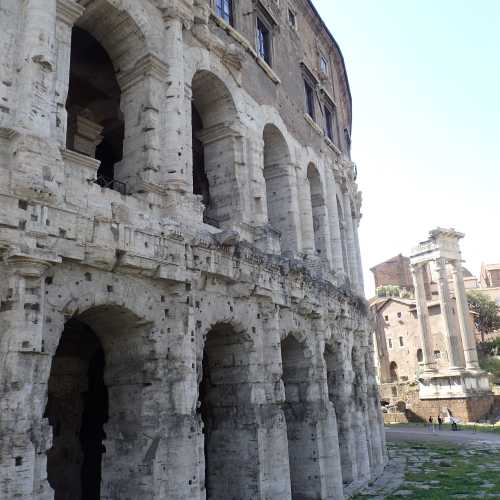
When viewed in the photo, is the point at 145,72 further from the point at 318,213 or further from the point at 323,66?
the point at 323,66

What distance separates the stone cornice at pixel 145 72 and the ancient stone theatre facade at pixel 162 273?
0.03 m

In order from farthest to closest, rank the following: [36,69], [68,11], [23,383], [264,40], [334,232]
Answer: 1. [334,232]
2. [264,40]
3. [68,11]
4. [36,69]
5. [23,383]

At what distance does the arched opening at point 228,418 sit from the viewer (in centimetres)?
866

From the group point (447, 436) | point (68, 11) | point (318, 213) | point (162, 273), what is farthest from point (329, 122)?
point (447, 436)

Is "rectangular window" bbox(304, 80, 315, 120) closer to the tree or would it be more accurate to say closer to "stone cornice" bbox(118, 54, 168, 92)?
"stone cornice" bbox(118, 54, 168, 92)

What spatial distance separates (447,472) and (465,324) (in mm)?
22478

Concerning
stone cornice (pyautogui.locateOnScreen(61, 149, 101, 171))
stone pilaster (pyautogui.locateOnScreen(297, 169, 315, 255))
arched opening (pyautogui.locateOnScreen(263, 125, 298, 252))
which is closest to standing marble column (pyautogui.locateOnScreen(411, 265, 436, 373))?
stone pilaster (pyautogui.locateOnScreen(297, 169, 315, 255))

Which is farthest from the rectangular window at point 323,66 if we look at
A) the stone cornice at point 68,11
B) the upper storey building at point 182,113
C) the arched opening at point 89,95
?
the stone cornice at point 68,11

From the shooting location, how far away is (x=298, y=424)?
11.1 meters

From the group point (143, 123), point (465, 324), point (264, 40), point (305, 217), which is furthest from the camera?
point (465, 324)

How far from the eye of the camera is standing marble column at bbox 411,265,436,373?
111 feet

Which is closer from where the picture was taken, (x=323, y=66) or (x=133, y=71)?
(x=133, y=71)

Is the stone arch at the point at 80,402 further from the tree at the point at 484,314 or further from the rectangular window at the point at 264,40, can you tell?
the tree at the point at 484,314

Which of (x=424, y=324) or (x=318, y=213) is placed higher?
(x=318, y=213)
